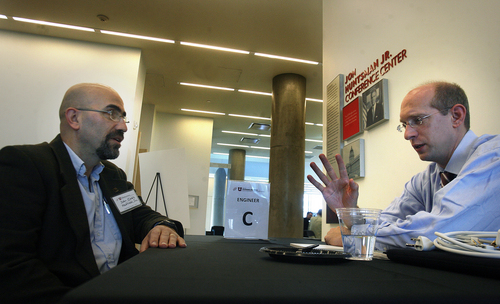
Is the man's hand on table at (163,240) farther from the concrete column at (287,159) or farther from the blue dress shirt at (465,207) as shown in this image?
the concrete column at (287,159)

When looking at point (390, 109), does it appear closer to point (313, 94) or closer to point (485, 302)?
point (485, 302)

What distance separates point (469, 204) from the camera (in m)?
0.95

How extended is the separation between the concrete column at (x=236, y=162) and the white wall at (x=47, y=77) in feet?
24.1

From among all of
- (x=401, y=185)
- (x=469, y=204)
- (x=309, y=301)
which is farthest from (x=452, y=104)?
(x=309, y=301)

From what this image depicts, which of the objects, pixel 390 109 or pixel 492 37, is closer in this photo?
pixel 492 37

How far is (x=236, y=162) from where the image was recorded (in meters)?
12.8

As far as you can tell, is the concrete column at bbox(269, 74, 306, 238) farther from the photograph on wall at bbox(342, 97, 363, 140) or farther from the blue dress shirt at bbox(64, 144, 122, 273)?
the blue dress shirt at bbox(64, 144, 122, 273)

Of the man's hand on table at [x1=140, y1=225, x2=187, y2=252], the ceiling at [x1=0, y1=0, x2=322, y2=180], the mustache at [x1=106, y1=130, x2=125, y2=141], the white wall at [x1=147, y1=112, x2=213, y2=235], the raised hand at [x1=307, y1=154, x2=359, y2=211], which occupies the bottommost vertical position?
the man's hand on table at [x1=140, y1=225, x2=187, y2=252]

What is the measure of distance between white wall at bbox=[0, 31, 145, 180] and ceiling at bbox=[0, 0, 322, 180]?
188 millimetres

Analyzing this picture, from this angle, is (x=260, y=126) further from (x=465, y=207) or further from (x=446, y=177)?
(x=465, y=207)

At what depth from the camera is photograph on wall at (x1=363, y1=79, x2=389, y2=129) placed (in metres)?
2.36

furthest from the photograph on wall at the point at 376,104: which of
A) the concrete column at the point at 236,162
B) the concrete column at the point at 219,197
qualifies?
the concrete column at the point at 219,197

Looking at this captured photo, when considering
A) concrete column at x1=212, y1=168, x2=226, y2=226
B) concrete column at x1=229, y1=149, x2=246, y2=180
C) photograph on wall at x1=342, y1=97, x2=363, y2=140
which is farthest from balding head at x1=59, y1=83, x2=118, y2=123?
concrete column at x1=212, y1=168, x2=226, y2=226

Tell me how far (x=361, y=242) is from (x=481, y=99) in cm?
128
